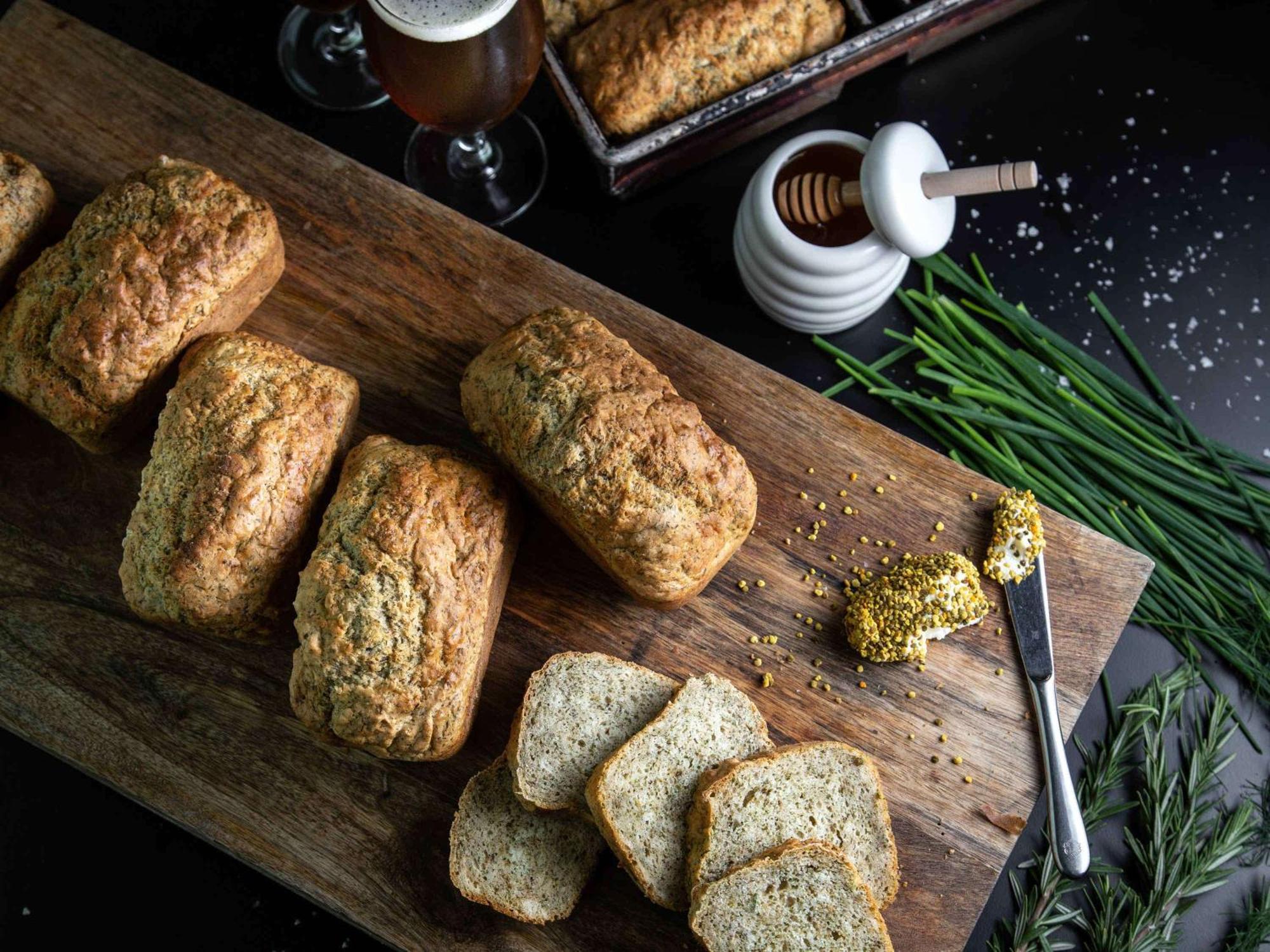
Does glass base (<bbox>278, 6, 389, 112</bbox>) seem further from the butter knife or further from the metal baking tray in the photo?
the butter knife

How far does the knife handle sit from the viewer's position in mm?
3141

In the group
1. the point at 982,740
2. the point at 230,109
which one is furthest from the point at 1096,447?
the point at 230,109

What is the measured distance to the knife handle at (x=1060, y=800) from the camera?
3141 millimetres

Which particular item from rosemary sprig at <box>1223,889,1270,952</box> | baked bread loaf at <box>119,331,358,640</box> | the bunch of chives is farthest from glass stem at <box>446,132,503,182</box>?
rosemary sprig at <box>1223,889,1270,952</box>

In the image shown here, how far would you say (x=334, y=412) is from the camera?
2.99 metres

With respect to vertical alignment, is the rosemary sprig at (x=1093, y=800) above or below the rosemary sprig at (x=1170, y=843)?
above

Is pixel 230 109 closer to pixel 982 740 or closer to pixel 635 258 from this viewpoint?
pixel 635 258

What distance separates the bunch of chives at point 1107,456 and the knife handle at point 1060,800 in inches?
23.0

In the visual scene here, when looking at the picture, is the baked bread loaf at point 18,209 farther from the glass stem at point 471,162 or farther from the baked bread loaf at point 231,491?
the glass stem at point 471,162

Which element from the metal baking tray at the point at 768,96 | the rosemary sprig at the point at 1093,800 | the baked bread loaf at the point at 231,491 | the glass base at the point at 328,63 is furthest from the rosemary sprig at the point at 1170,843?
the glass base at the point at 328,63

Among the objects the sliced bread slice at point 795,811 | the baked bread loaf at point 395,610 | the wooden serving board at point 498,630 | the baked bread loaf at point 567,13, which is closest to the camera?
the baked bread loaf at point 395,610

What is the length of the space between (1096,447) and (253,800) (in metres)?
2.63

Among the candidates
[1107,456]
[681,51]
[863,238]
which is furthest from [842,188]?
[1107,456]

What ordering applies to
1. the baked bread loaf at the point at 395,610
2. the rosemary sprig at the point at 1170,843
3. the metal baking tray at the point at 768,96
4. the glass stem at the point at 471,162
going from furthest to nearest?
1. the glass stem at the point at 471,162
2. the metal baking tray at the point at 768,96
3. the rosemary sprig at the point at 1170,843
4. the baked bread loaf at the point at 395,610
